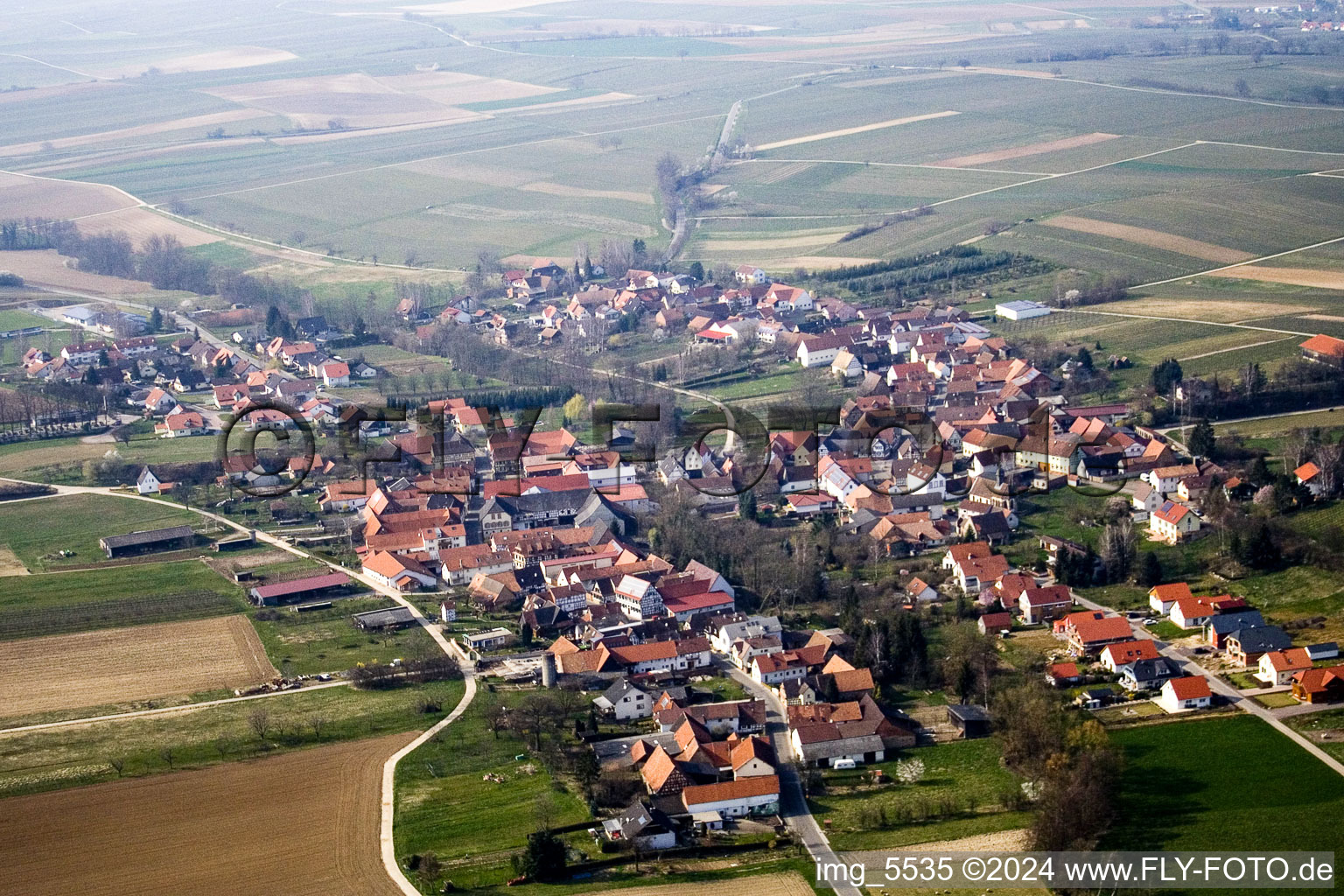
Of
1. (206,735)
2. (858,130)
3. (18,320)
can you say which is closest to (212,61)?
(858,130)

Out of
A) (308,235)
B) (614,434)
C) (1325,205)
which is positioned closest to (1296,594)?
(614,434)

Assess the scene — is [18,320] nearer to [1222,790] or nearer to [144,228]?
[144,228]

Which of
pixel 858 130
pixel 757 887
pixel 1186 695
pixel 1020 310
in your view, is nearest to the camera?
pixel 757 887

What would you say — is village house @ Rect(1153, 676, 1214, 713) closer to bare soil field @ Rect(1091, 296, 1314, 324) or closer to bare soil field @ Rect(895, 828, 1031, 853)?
bare soil field @ Rect(895, 828, 1031, 853)

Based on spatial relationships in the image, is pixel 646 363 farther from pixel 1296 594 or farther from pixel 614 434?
pixel 1296 594

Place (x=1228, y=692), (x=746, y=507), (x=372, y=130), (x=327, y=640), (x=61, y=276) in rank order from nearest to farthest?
(x=1228, y=692)
(x=327, y=640)
(x=746, y=507)
(x=61, y=276)
(x=372, y=130)

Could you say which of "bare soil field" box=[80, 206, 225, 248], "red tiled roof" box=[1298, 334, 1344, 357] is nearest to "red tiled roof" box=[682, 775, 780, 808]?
"red tiled roof" box=[1298, 334, 1344, 357]
